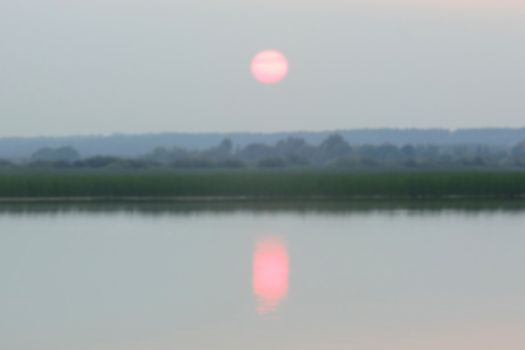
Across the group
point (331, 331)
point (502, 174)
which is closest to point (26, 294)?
point (331, 331)

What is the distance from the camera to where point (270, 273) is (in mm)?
13789

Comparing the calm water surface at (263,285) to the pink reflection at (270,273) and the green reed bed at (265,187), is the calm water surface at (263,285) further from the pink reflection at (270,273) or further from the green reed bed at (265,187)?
the green reed bed at (265,187)

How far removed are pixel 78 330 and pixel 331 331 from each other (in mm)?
2049

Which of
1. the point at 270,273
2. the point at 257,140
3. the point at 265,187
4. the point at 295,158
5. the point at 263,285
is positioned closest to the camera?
the point at 263,285

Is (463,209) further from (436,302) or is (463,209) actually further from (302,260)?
(436,302)

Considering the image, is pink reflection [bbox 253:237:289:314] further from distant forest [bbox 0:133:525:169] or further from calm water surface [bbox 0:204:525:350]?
distant forest [bbox 0:133:525:169]

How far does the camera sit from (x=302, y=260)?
15172 mm

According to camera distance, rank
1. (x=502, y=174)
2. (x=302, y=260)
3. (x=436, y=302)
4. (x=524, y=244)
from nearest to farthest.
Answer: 1. (x=436, y=302)
2. (x=302, y=260)
3. (x=524, y=244)
4. (x=502, y=174)

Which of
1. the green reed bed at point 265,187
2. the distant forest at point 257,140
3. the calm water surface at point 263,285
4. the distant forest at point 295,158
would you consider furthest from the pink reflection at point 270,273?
the distant forest at point 257,140

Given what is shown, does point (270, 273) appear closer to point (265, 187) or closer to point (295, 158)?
point (265, 187)

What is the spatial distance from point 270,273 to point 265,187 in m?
17.0

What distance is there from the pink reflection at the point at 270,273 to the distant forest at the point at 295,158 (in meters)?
32.6

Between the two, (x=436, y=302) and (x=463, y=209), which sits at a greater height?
(x=463, y=209)

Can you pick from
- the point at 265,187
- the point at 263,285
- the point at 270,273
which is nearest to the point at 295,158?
the point at 265,187
